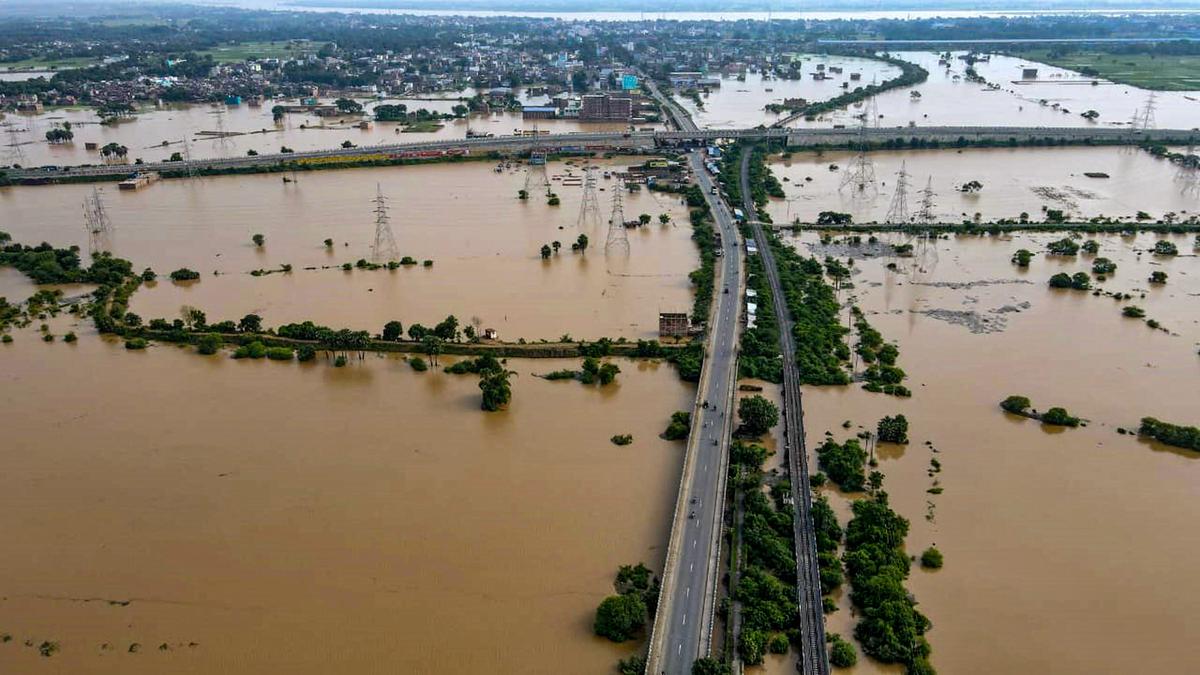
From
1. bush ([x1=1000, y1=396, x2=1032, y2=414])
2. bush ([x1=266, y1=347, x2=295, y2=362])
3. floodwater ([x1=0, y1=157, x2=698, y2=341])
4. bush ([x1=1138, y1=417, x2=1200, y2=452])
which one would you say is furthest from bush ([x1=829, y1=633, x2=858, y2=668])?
bush ([x1=266, y1=347, x2=295, y2=362])

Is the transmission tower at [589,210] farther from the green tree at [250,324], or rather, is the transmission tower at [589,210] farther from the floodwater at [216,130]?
the floodwater at [216,130]

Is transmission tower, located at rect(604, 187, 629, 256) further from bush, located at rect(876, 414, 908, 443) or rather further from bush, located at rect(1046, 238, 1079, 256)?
bush, located at rect(1046, 238, 1079, 256)

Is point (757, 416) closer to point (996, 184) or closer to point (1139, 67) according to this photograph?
point (996, 184)

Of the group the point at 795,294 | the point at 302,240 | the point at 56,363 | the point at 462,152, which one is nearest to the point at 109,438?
the point at 56,363

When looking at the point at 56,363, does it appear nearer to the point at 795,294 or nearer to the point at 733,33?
the point at 795,294

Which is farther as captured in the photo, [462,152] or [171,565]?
[462,152]

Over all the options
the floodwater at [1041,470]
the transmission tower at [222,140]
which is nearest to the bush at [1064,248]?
the floodwater at [1041,470]

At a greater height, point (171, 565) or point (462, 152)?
point (462, 152)

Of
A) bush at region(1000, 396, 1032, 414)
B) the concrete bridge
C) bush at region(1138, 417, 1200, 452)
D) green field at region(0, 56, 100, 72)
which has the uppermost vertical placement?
green field at region(0, 56, 100, 72)
